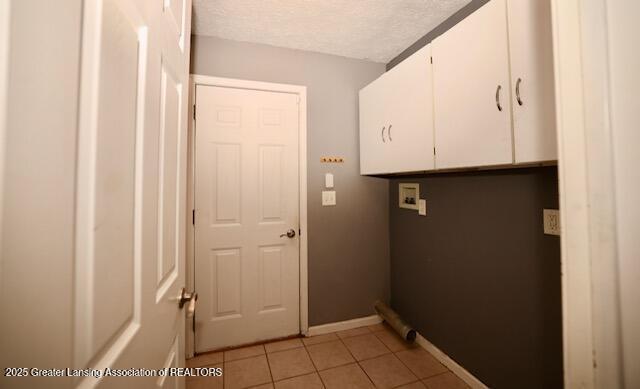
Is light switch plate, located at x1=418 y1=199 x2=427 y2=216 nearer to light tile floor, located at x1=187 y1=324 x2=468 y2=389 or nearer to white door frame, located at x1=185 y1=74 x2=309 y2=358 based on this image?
white door frame, located at x1=185 y1=74 x2=309 y2=358

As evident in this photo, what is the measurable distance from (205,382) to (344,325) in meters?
1.17

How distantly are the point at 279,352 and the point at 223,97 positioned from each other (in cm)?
209

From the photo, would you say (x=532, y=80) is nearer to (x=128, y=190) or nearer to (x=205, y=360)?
(x=128, y=190)

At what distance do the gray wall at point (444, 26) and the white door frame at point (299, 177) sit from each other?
97 cm

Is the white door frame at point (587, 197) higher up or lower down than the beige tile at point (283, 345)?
higher up

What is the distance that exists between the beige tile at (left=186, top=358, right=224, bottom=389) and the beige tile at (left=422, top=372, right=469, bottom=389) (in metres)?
1.37

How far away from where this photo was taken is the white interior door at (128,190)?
36 centimetres

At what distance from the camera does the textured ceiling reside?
164cm

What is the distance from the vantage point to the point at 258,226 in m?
2.06

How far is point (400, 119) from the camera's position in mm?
1747

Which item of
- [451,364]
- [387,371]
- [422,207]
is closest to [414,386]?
[387,371]

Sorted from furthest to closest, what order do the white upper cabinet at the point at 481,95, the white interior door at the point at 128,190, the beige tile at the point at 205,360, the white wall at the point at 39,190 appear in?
the beige tile at the point at 205,360, the white upper cabinet at the point at 481,95, the white interior door at the point at 128,190, the white wall at the point at 39,190

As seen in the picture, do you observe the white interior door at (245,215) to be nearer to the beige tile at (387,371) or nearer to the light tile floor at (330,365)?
the light tile floor at (330,365)

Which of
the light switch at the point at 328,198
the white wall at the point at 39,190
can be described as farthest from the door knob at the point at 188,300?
the light switch at the point at 328,198
